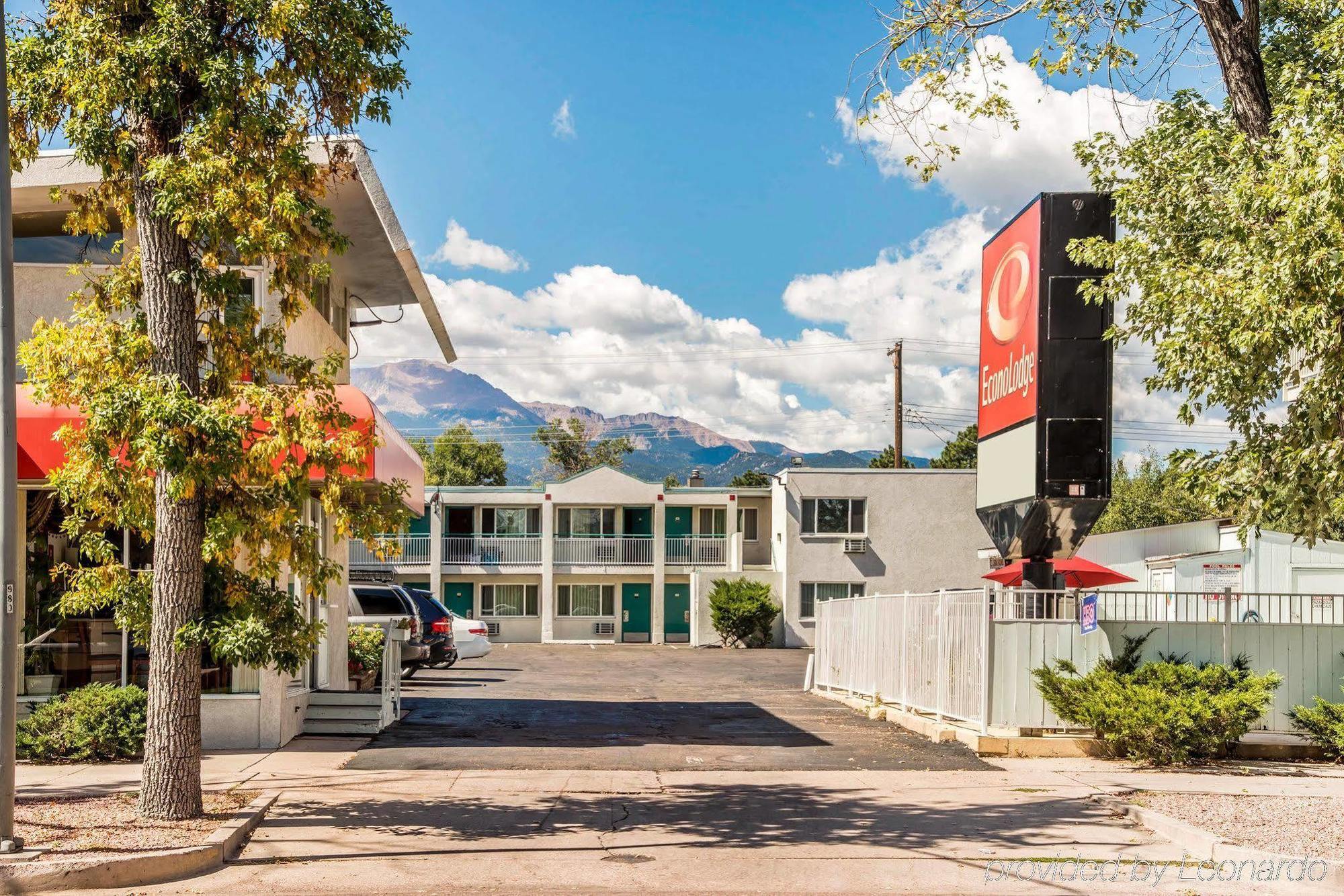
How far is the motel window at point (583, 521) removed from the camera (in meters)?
50.9

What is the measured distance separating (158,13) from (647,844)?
280 inches

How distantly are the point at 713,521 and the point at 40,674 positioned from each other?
125 ft

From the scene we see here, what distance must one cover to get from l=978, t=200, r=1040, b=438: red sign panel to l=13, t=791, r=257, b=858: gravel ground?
987 centimetres

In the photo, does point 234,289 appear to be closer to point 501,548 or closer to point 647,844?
point 647,844

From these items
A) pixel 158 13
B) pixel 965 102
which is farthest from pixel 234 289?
pixel 965 102

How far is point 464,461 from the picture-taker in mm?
104062

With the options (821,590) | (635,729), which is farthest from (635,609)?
(635,729)

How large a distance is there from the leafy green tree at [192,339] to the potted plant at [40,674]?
4.21m

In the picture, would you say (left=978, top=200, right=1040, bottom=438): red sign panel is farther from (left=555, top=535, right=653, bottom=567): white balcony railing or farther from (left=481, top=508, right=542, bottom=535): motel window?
(left=481, top=508, right=542, bottom=535): motel window

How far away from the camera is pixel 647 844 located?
9.48 meters

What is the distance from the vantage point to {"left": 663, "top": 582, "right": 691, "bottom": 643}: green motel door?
49.6 m

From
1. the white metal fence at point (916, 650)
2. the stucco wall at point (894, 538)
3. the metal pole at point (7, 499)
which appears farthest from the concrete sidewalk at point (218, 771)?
the stucco wall at point (894, 538)

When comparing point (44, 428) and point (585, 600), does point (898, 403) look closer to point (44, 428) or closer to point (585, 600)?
point (585, 600)

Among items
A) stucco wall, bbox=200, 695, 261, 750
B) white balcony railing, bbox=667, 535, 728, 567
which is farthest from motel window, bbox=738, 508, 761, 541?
stucco wall, bbox=200, 695, 261, 750
